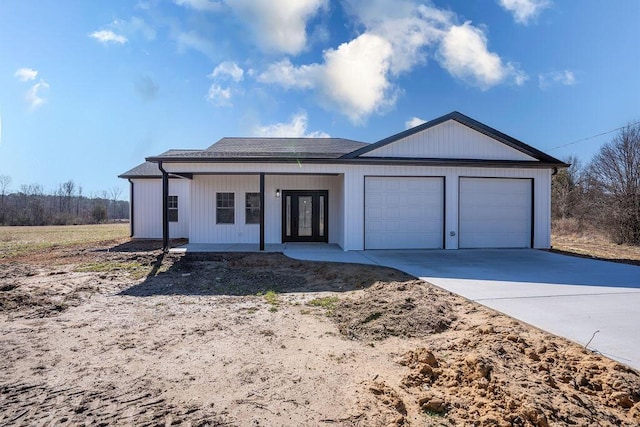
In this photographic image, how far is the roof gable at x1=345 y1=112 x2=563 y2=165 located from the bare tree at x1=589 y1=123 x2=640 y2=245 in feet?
25.6

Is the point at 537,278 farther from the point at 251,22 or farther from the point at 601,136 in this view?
the point at 601,136

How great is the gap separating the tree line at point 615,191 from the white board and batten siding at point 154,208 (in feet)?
68.3

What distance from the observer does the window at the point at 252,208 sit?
13711mm

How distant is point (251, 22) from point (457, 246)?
33.4 ft

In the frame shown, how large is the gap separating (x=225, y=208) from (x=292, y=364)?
436 inches

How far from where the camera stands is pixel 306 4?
1110 centimetres

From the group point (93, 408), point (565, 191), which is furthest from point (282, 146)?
point (565, 191)

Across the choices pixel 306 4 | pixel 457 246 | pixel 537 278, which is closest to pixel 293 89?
pixel 306 4

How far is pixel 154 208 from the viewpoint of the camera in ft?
53.1

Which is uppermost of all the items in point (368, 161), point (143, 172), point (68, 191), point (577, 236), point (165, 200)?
point (68, 191)

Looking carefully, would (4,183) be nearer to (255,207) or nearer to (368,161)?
(255,207)

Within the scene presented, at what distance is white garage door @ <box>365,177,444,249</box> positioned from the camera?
37.9ft

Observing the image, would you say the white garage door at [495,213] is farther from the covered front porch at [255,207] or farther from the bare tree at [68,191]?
the bare tree at [68,191]

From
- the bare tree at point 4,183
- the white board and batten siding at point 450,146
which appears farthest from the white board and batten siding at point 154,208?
the bare tree at point 4,183
